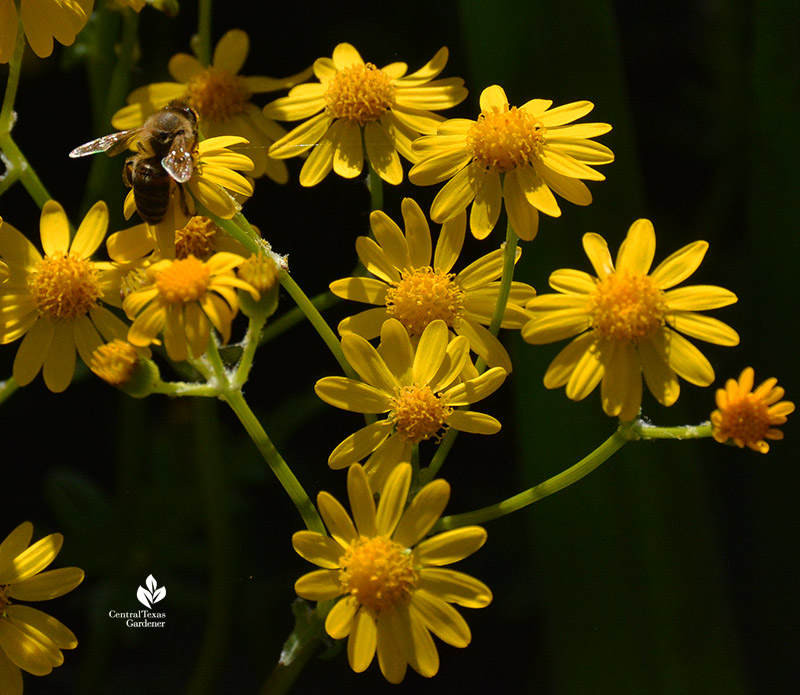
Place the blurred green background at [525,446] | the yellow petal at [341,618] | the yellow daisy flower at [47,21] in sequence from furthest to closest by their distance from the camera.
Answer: the blurred green background at [525,446], the yellow daisy flower at [47,21], the yellow petal at [341,618]

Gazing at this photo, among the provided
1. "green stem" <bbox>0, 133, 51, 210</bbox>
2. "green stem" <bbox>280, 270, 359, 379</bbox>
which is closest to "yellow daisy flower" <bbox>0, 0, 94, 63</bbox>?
"green stem" <bbox>0, 133, 51, 210</bbox>

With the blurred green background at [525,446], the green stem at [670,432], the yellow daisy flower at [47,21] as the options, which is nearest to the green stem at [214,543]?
the blurred green background at [525,446]

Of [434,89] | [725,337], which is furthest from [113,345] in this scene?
[725,337]

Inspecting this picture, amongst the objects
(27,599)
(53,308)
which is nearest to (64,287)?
(53,308)

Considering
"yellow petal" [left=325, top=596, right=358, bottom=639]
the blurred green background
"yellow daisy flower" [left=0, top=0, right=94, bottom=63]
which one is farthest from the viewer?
the blurred green background

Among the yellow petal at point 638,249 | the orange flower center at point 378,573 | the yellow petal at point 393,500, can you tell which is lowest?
the orange flower center at point 378,573

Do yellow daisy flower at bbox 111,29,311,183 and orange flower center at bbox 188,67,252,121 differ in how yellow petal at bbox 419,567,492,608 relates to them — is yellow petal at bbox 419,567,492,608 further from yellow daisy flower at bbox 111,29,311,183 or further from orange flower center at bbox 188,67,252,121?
orange flower center at bbox 188,67,252,121

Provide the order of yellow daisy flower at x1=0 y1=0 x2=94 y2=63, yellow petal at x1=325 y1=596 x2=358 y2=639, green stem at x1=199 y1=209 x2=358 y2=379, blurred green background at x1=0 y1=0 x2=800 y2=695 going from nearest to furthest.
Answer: yellow petal at x1=325 y1=596 x2=358 y2=639
green stem at x1=199 y1=209 x2=358 y2=379
yellow daisy flower at x1=0 y1=0 x2=94 y2=63
blurred green background at x1=0 y1=0 x2=800 y2=695

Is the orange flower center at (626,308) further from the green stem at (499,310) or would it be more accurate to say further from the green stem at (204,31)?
the green stem at (204,31)
